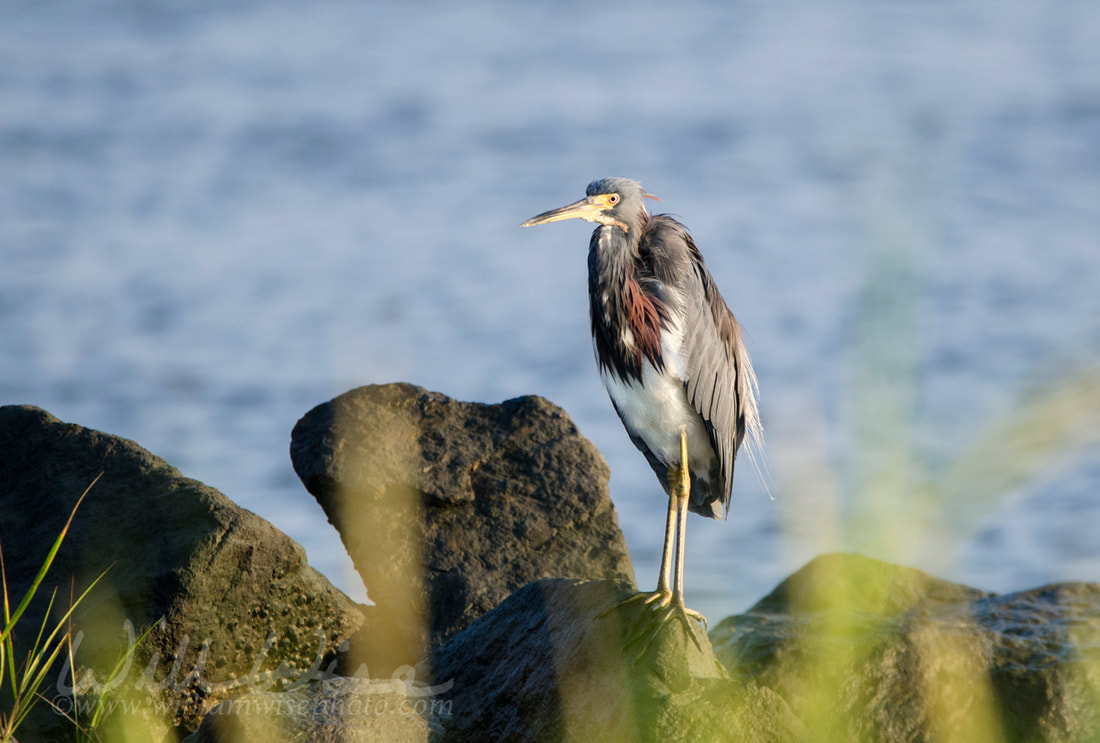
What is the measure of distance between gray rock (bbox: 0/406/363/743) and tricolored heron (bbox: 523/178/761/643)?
5.10 ft

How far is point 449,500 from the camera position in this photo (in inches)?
209

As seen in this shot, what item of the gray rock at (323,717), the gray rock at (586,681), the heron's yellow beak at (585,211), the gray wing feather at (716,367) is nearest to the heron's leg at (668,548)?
the gray rock at (586,681)

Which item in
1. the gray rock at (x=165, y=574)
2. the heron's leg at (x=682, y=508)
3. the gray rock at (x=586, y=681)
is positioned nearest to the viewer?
the gray rock at (x=586, y=681)

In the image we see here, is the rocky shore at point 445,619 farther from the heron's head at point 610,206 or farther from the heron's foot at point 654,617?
the heron's head at point 610,206

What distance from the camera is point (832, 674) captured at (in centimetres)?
149

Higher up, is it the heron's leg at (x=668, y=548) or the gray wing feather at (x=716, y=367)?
the gray wing feather at (x=716, y=367)

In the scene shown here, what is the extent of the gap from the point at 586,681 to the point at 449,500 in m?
1.61

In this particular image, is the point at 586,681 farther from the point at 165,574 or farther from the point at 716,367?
the point at 165,574

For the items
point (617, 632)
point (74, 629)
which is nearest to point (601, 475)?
point (617, 632)

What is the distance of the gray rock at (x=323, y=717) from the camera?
3467mm

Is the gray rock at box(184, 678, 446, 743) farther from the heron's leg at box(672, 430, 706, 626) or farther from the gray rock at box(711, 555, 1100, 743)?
the gray rock at box(711, 555, 1100, 743)

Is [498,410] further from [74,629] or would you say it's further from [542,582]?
[74,629]

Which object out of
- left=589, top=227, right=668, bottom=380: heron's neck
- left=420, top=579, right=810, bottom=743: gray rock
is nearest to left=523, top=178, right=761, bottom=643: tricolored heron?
left=589, top=227, right=668, bottom=380: heron's neck

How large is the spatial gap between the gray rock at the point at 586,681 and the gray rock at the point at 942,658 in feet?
2.07
